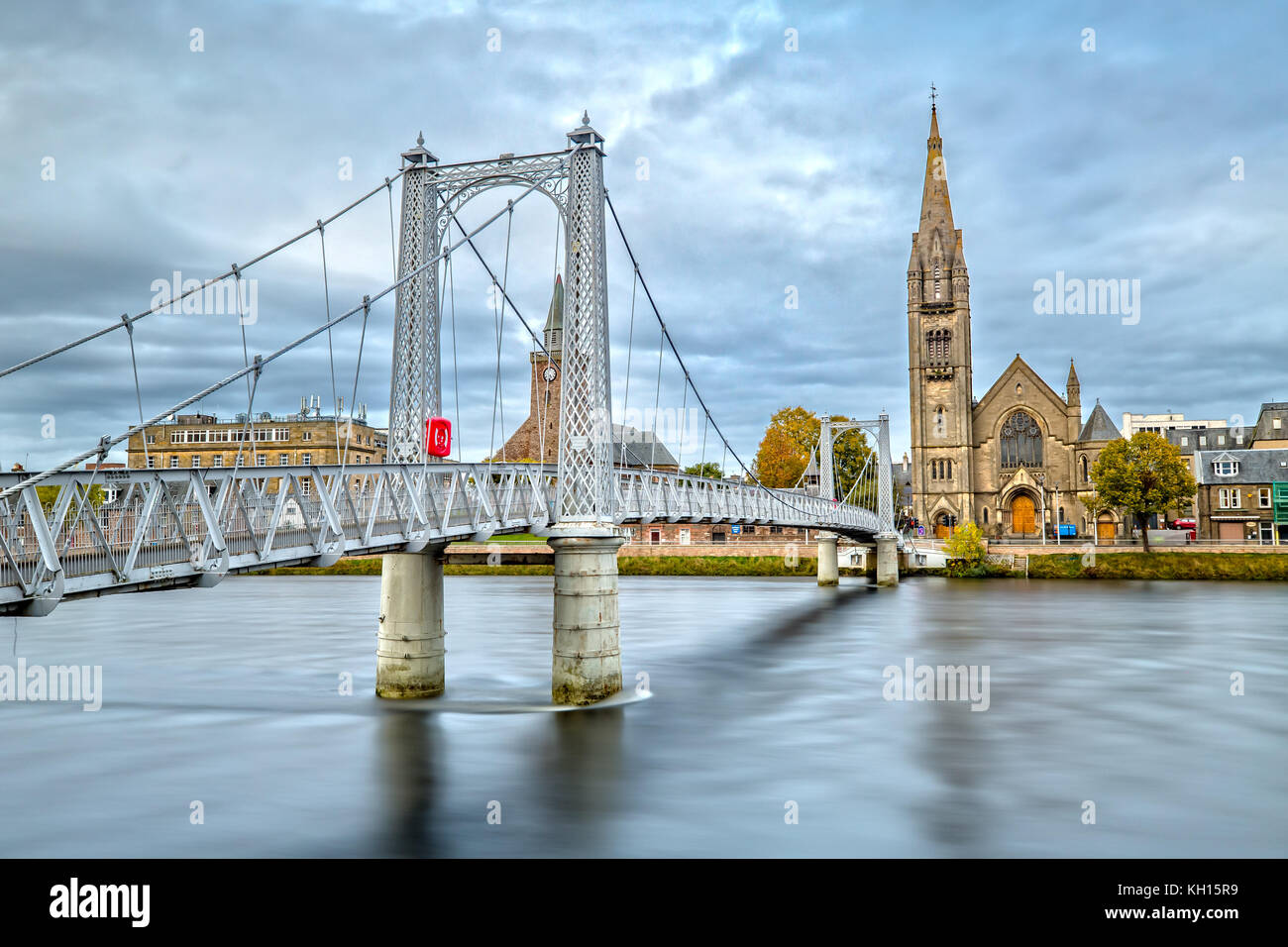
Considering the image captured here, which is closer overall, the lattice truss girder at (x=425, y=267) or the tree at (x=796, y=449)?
the lattice truss girder at (x=425, y=267)

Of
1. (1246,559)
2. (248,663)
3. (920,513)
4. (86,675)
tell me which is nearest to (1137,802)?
(248,663)

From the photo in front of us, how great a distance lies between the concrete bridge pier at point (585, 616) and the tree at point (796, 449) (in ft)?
198

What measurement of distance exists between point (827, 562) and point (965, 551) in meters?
11.3

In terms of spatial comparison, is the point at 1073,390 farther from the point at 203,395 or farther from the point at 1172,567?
the point at 203,395

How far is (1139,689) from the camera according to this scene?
88.6ft

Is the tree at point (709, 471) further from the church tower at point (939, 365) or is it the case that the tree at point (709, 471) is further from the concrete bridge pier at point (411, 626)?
the concrete bridge pier at point (411, 626)

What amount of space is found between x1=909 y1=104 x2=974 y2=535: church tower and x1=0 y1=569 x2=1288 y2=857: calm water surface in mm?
50171

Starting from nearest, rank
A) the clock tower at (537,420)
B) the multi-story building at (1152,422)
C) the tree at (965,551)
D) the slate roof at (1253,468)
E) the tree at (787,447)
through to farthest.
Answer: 1. the tree at (965,551)
2. the slate roof at (1253,468)
3. the tree at (787,447)
4. the clock tower at (537,420)
5. the multi-story building at (1152,422)

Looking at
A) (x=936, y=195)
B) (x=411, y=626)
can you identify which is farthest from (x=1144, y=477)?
(x=411, y=626)

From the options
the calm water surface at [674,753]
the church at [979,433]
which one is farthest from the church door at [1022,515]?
the calm water surface at [674,753]

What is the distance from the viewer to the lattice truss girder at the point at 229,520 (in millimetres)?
11383
